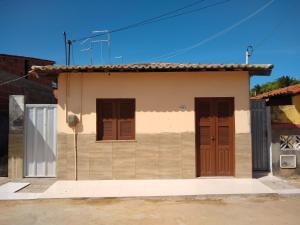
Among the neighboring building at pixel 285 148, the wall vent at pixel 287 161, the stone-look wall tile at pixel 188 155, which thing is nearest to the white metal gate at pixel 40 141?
the stone-look wall tile at pixel 188 155

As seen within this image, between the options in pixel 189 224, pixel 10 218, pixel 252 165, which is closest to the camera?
pixel 189 224

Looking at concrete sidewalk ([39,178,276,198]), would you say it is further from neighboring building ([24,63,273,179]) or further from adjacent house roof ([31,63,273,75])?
adjacent house roof ([31,63,273,75])

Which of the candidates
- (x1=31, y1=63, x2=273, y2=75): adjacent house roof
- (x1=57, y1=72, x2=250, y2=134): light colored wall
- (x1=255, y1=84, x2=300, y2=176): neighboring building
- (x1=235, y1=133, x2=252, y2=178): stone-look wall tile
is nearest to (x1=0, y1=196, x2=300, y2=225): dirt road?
(x1=235, y1=133, x2=252, y2=178): stone-look wall tile

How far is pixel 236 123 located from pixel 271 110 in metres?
1.61

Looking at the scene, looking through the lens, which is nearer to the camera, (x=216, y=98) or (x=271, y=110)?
(x=216, y=98)

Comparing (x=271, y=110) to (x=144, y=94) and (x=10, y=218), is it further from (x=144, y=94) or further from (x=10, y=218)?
(x=10, y=218)

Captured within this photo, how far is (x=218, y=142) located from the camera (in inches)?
371

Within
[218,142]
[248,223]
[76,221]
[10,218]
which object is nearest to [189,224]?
[248,223]

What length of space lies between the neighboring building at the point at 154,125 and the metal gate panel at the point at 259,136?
94cm

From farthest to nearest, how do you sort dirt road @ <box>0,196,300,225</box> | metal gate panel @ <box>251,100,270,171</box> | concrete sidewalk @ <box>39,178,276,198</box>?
1. metal gate panel @ <box>251,100,270,171</box>
2. concrete sidewalk @ <box>39,178,276,198</box>
3. dirt road @ <box>0,196,300,225</box>

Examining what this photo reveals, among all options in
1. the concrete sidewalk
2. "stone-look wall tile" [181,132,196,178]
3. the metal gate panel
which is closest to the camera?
the concrete sidewalk

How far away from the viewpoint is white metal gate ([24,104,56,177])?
31.3ft

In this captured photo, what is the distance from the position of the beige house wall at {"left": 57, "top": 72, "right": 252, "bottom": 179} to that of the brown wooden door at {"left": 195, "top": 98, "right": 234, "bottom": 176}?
0.19 m

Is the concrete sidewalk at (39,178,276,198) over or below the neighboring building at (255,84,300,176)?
below
